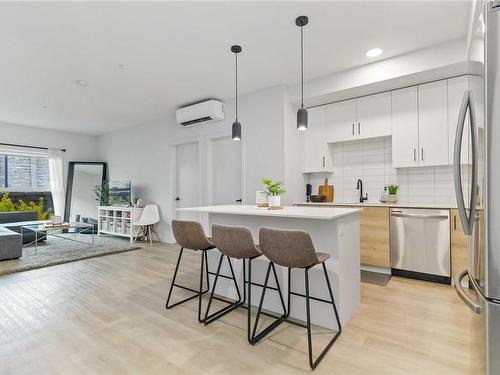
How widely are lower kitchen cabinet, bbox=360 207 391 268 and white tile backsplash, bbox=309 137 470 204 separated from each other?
586 millimetres

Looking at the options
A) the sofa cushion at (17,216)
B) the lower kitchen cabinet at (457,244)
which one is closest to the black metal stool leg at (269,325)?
the lower kitchen cabinet at (457,244)

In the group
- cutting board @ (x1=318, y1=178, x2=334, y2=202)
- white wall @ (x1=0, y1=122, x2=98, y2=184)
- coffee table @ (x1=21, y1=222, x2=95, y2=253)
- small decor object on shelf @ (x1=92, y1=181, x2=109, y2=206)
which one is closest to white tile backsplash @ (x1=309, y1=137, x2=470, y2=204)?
cutting board @ (x1=318, y1=178, x2=334, y2=202)

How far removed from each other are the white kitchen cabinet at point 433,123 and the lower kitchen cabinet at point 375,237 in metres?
0.83

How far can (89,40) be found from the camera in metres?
2.82

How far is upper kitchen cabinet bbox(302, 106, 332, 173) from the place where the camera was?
4.19 metres

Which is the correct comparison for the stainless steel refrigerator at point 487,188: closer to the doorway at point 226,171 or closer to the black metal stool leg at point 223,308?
the black metal stool leg at point 223,308

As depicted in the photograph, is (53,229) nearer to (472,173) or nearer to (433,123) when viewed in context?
(472,173)

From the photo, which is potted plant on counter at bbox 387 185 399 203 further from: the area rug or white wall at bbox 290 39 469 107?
Answer: the area rug

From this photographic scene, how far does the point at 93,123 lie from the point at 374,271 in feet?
20.8

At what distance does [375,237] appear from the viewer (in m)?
3.47

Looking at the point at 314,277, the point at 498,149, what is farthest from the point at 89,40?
the point at 498,149

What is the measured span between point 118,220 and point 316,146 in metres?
4.67

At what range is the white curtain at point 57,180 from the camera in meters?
6.78

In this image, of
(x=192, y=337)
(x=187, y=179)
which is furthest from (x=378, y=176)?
(x=187, y=179)
